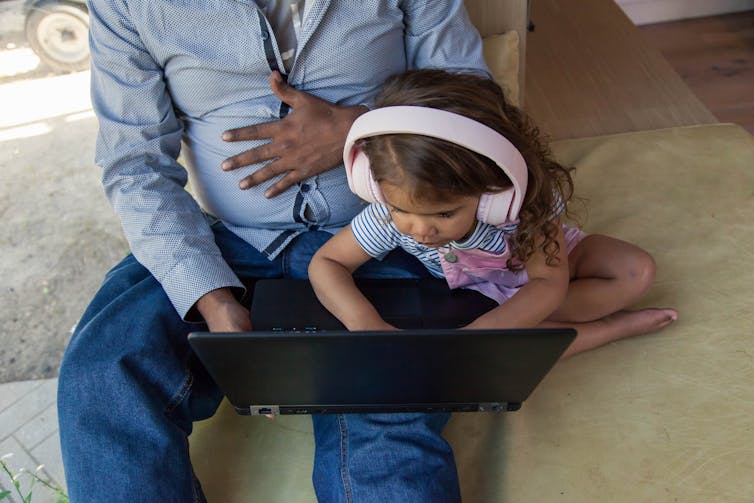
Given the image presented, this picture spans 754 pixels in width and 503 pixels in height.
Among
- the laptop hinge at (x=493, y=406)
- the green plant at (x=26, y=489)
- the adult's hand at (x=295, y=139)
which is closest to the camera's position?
the laptop hinge at (x=493, y=406)

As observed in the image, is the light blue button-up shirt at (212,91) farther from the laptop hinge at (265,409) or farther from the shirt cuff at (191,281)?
the laptop hinge at (265,409)

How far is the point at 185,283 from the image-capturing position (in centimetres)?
110

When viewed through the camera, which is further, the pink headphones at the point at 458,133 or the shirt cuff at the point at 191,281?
the shirt cuff at the point at 191,281

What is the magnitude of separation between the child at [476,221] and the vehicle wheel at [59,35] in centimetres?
165

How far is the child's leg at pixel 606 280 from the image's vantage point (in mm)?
1229

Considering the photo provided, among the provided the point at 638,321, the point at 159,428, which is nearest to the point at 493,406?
the point at 638,321

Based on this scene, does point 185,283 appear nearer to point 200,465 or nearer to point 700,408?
point 200,465

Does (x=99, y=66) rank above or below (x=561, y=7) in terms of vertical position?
above

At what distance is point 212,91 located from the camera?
117 centimetres

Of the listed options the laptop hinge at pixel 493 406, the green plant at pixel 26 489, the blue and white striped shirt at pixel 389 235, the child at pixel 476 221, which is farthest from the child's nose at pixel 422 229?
the green plant at pixel 26 489

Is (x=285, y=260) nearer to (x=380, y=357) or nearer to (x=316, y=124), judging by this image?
(x=316, y=124)

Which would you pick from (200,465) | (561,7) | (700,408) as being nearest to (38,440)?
(200,465)

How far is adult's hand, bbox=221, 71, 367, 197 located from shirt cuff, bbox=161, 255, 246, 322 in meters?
0.17

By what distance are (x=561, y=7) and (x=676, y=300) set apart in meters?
1.72
